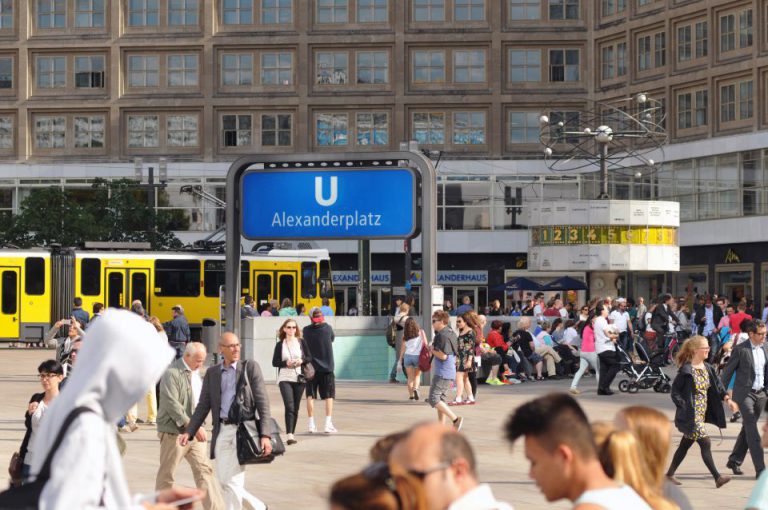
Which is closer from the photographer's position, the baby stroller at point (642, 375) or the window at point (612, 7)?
the baby stroller at point (642, 375)

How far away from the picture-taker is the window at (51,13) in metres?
68.9

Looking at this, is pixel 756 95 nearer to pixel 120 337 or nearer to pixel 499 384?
pixel 499 384

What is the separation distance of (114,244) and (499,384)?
18.9m

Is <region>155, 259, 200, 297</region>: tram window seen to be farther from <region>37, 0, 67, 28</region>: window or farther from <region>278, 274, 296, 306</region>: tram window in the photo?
<region>37, 0, 67, 28</region>: window

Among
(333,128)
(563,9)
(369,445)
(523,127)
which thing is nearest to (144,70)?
(333,128)

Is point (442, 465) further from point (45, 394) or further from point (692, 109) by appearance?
point (692, 109)

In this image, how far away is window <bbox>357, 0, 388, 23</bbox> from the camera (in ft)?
224

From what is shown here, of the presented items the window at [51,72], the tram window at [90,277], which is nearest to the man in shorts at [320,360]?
the tram window at [90,277]

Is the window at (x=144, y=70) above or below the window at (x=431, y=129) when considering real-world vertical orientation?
Result: above

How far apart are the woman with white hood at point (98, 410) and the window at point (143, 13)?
6599 cm

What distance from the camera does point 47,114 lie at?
226 ft

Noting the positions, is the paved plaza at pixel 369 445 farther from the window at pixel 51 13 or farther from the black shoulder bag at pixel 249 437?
the window at pixel 51 13

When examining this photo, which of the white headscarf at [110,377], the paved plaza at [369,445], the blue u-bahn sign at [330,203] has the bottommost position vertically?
the paved plaza at [369,445]

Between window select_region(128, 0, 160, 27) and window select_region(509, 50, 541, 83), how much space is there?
16.6 metres
